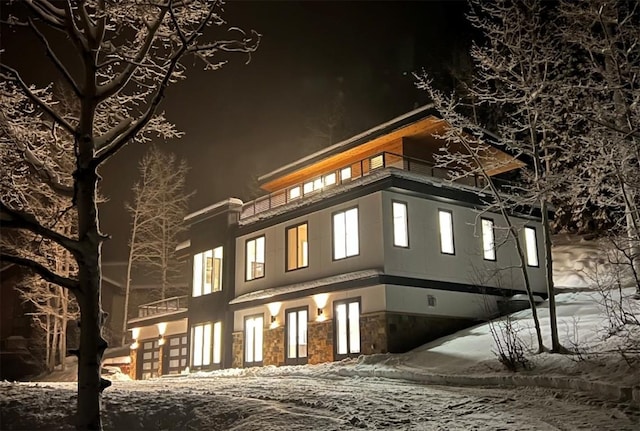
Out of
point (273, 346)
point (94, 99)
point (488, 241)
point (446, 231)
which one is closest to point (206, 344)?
point (273, 346)

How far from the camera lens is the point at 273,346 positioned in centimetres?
2050

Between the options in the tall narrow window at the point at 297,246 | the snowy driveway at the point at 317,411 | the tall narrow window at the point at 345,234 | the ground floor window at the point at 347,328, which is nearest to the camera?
the snowy driveway at the point at 317,411

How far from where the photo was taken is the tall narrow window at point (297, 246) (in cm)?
2095

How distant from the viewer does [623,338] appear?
11734 mm

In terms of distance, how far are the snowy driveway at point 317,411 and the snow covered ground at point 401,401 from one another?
0.05ft

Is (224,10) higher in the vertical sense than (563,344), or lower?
higher

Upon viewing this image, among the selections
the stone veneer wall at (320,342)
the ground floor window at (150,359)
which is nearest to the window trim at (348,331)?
the stone veneer wall at (320,342)

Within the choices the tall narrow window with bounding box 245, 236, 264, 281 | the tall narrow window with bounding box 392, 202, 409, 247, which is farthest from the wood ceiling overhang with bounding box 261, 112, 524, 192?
the tall narrow window with bounding box 245, 236, 264, 281

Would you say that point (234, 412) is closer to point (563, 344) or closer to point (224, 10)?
point (224, 10)

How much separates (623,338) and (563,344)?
4.95 feet

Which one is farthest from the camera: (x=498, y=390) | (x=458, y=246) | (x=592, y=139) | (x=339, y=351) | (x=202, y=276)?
(x=202, y=276)

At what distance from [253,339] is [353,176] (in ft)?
24.6

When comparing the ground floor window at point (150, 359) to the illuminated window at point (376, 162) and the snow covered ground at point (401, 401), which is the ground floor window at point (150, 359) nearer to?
the illuminated window at point (376, 162)

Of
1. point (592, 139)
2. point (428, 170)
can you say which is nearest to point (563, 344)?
point (592, 139)
